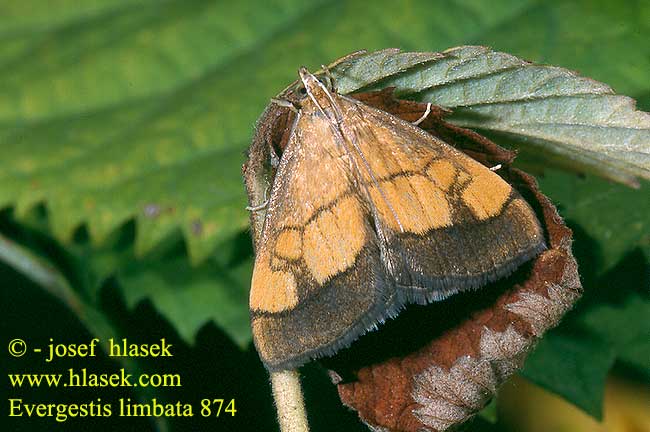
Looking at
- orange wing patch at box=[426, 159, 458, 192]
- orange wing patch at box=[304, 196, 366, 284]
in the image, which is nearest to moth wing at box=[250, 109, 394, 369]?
orange wing patch at box=[304, 196, 366, 284]

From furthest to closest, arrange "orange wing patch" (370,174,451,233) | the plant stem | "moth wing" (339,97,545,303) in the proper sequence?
"orange wing patch" (370,174,451,233), "moth wing" (339,97,545,303), the plant stem

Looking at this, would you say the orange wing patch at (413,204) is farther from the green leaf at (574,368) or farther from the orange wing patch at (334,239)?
the green leaf at (574,368)

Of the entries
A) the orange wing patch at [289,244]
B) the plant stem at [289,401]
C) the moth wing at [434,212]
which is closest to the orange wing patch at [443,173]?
the moth wing at [434,212]

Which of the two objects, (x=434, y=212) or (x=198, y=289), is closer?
(x=434, y=212)

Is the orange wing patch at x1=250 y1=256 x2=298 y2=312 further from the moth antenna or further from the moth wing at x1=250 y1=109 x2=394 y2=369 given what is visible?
the moth antenna

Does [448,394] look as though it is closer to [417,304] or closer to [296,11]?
[417,304]

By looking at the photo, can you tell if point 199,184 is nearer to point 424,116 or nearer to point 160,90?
point 160,90

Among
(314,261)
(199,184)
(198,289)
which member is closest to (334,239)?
(314,261)
